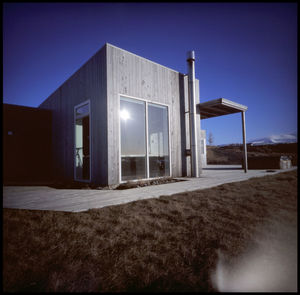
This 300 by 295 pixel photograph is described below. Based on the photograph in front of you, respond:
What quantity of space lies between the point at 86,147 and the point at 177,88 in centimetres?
365

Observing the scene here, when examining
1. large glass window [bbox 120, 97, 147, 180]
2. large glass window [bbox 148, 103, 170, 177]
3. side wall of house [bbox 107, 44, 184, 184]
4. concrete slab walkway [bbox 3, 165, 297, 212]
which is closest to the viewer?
concrete slab walkway [bbox 3, 165, 297, 212]

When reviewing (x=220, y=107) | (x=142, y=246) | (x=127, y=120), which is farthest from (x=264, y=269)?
(x=220, y=107)

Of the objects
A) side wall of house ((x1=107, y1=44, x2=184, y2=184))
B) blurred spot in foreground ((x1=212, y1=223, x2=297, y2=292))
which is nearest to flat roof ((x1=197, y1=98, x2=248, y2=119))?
side wall of house ((x1=107, y1=44, x2=184, y2=184))

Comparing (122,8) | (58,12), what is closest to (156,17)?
(122,8)

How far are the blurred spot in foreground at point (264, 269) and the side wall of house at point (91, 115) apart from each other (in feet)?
11.4

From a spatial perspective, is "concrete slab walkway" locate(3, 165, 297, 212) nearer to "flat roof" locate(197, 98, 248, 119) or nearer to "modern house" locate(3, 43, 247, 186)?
"modern house" locate(3, 43, 247, 186)

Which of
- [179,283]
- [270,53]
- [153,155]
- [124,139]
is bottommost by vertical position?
[179,283]

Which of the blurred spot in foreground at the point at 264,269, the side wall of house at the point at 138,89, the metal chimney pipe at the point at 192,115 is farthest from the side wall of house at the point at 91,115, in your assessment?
the blurred spot in foreground at the point at 264,269

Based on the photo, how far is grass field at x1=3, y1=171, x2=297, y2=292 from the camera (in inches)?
38.1

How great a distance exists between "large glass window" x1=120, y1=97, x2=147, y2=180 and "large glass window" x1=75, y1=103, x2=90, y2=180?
1.32 metres

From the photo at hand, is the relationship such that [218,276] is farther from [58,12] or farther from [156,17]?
[58,12]

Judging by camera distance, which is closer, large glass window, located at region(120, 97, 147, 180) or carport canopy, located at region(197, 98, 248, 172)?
large glass window, located at region(120, 97, 147, 180)

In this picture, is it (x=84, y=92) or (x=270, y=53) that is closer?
(x=270, y=53)

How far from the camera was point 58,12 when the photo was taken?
1419 millimetres
